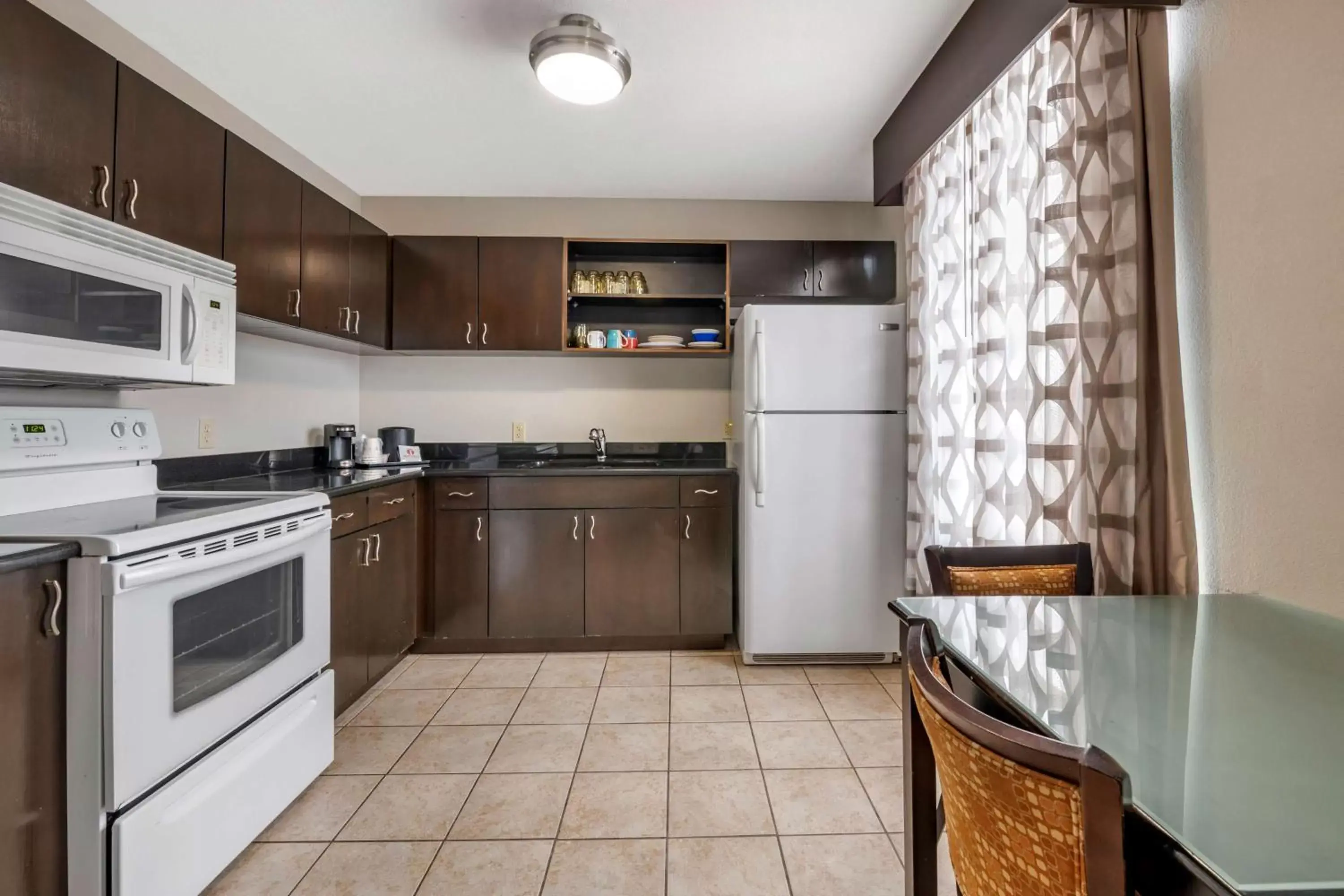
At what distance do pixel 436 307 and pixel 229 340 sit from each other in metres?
1.50

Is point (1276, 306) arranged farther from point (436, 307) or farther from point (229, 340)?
point (436, 307)

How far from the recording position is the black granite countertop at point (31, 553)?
1.11m

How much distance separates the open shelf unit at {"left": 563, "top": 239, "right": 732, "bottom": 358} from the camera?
3488mm

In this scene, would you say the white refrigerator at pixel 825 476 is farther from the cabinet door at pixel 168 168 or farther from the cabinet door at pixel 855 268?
the cabinet door at pixel 168 168

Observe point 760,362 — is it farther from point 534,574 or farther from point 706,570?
point 534,574

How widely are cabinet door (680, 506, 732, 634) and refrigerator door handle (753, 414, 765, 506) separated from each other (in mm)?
280

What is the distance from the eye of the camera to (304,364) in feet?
10.0

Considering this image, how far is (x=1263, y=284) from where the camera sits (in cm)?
124

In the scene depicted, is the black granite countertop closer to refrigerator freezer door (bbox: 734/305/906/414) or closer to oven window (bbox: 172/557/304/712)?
oven window (bbox: 172/557/304/712)

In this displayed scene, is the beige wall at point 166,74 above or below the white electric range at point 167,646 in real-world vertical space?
above

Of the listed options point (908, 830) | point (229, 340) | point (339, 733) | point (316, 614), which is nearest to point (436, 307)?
point (229, 340)

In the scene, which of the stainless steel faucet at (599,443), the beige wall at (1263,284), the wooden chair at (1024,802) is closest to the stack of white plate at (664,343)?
the stainless steel faucet at (599,443)

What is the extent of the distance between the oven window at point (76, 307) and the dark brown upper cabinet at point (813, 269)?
2605mm

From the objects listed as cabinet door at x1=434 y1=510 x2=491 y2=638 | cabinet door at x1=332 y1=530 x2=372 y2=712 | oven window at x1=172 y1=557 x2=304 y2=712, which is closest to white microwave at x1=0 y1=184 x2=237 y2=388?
oven window at x1=172 y1=557 x2=304 y2=712
